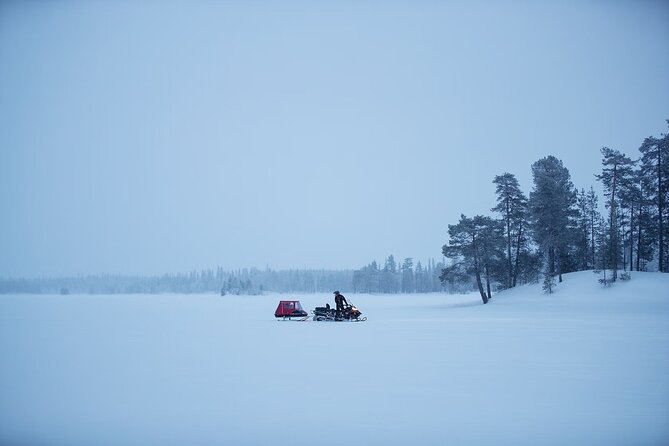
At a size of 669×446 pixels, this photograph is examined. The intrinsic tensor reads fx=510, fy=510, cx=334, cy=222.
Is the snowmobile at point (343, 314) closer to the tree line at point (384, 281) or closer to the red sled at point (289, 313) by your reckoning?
the red sled at point (289, 313)

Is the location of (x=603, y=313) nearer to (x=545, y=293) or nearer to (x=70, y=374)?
(x=545, y=293)

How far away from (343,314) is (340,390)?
88.9 feet

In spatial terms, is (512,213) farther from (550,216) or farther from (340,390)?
(340,390)

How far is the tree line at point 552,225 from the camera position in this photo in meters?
55.2

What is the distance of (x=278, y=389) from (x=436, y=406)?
4.41 metres

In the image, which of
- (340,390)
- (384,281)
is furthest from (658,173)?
(384,281)

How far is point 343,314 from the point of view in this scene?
133 feet

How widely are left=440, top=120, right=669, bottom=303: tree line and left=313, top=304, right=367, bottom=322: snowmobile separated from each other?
71.6 ft

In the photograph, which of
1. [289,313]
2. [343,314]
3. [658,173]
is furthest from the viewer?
[658,173]

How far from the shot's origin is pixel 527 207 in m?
62.2

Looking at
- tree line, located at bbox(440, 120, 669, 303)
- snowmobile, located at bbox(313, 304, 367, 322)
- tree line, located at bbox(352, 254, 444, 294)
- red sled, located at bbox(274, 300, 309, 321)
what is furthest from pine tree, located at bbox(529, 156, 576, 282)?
tree line, located at bbox(352, 254, 444, 294)

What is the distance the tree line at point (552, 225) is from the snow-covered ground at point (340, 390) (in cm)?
3274

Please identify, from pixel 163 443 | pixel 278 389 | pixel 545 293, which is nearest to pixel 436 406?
pixel 278 389

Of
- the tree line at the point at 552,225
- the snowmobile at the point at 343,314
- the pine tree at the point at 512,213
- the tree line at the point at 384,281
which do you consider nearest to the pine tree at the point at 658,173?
the tree line at the point at 552,225
